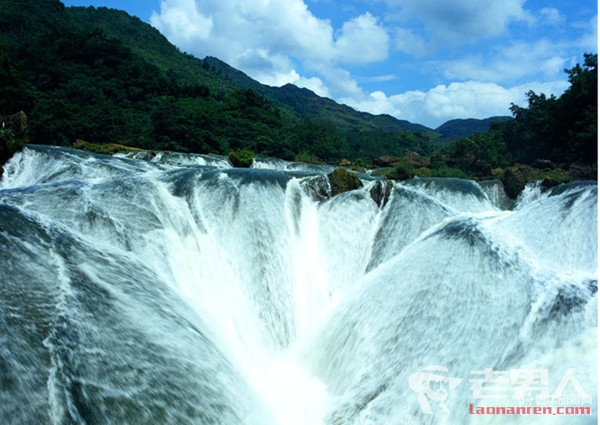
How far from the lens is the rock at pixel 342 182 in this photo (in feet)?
34.5

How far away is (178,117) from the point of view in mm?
34688

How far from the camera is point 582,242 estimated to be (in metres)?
6.24

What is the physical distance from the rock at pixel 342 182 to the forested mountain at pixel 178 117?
32.7ft

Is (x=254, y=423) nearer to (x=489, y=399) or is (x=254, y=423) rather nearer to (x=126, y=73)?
(x=489, y=399)

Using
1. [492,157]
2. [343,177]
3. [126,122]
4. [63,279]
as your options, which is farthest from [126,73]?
[63,279]

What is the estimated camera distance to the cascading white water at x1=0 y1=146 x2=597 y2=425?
12.9 ft

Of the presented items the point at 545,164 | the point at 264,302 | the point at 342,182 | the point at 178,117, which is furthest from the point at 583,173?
the point at 178,117

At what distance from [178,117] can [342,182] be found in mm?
27363

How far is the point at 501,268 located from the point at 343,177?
5.40 metres
